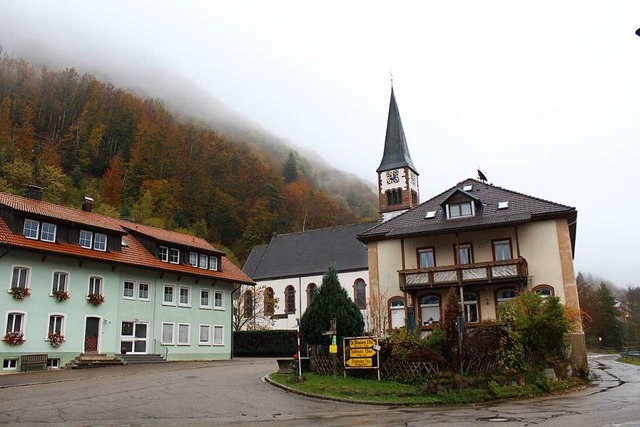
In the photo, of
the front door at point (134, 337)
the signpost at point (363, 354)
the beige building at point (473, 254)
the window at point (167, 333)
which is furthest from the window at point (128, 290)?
the signpost at point (363, 354)

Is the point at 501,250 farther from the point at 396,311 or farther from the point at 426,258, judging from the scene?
the point at 396,311

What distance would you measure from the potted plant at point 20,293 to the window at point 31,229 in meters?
2.69

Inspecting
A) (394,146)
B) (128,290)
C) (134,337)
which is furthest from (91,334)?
(394,146)

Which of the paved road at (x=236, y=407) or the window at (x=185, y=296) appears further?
the window at (x=185, y=296)

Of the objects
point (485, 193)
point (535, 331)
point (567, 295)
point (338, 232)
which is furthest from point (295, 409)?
point (338, 232)

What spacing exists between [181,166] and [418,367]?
7749 cm

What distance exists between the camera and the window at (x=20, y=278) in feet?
88.6

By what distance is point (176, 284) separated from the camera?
3594 cm

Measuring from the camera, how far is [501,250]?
30281mm

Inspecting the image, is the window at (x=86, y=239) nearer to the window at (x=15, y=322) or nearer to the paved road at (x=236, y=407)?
the window at (x=15, y=322)

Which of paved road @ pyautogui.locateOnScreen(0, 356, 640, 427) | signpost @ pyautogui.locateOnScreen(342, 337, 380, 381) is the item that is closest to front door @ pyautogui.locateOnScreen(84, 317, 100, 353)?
paved road @ pyautogui.locateOnScreen(0, 356, 640, 427)

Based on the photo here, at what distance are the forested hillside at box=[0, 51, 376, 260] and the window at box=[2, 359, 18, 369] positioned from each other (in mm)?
47905

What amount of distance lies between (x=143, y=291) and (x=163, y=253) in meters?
3.10

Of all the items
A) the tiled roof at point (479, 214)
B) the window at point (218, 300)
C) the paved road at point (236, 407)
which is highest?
the tiled roof at point (479, 214)
